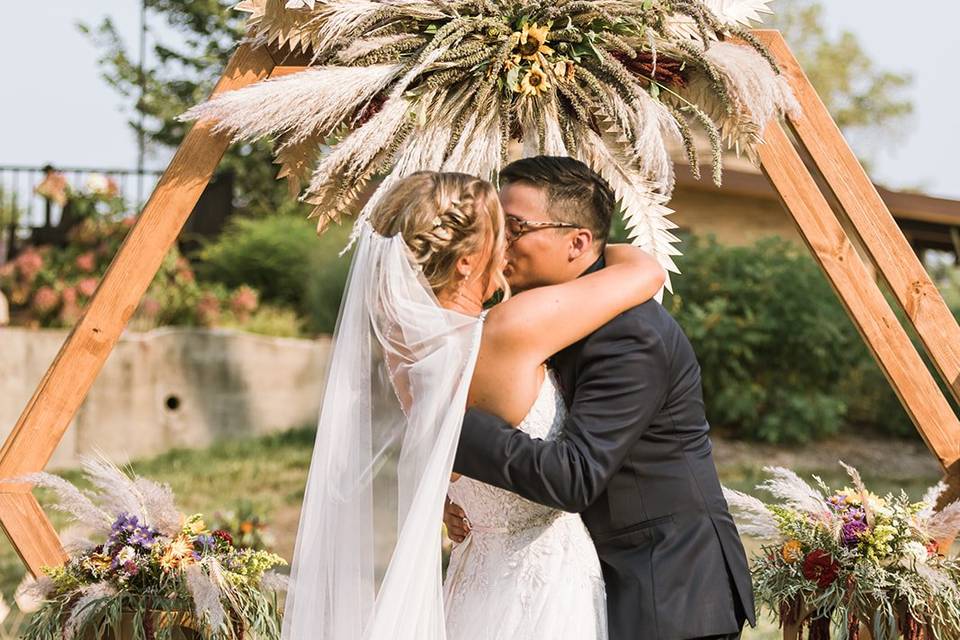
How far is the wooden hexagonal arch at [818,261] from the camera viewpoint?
3.61 meters

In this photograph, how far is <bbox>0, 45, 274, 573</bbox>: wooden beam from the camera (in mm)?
3609

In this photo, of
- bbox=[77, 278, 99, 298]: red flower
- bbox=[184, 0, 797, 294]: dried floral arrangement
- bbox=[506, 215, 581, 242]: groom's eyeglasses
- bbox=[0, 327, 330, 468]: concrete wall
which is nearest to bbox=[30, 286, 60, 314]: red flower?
bbox=[77, 278, 99, 298]: red flower

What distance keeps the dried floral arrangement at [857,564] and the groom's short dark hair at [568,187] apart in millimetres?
1101

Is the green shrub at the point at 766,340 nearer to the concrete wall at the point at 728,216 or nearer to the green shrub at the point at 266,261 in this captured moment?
the concrete wall at the point at 728,216

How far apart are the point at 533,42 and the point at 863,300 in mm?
1377

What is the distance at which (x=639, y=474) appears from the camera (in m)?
2.72

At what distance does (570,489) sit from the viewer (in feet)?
8.26

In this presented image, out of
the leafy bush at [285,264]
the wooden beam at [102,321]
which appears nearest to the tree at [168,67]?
the leafy bush at [285,264]

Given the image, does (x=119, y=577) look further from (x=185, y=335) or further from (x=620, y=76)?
(x=185, y=335)

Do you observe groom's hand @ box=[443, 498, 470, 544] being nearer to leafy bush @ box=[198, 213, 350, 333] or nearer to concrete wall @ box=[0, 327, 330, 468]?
concrete wall @ box=[0, 327, 330, 468]

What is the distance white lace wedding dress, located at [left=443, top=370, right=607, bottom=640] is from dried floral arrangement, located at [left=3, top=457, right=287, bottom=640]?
85 centimetres

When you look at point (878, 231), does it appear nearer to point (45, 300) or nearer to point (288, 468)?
point (288, 468)

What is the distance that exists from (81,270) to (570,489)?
458 inches

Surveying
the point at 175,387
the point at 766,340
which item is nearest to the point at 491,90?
the point at 766,340
